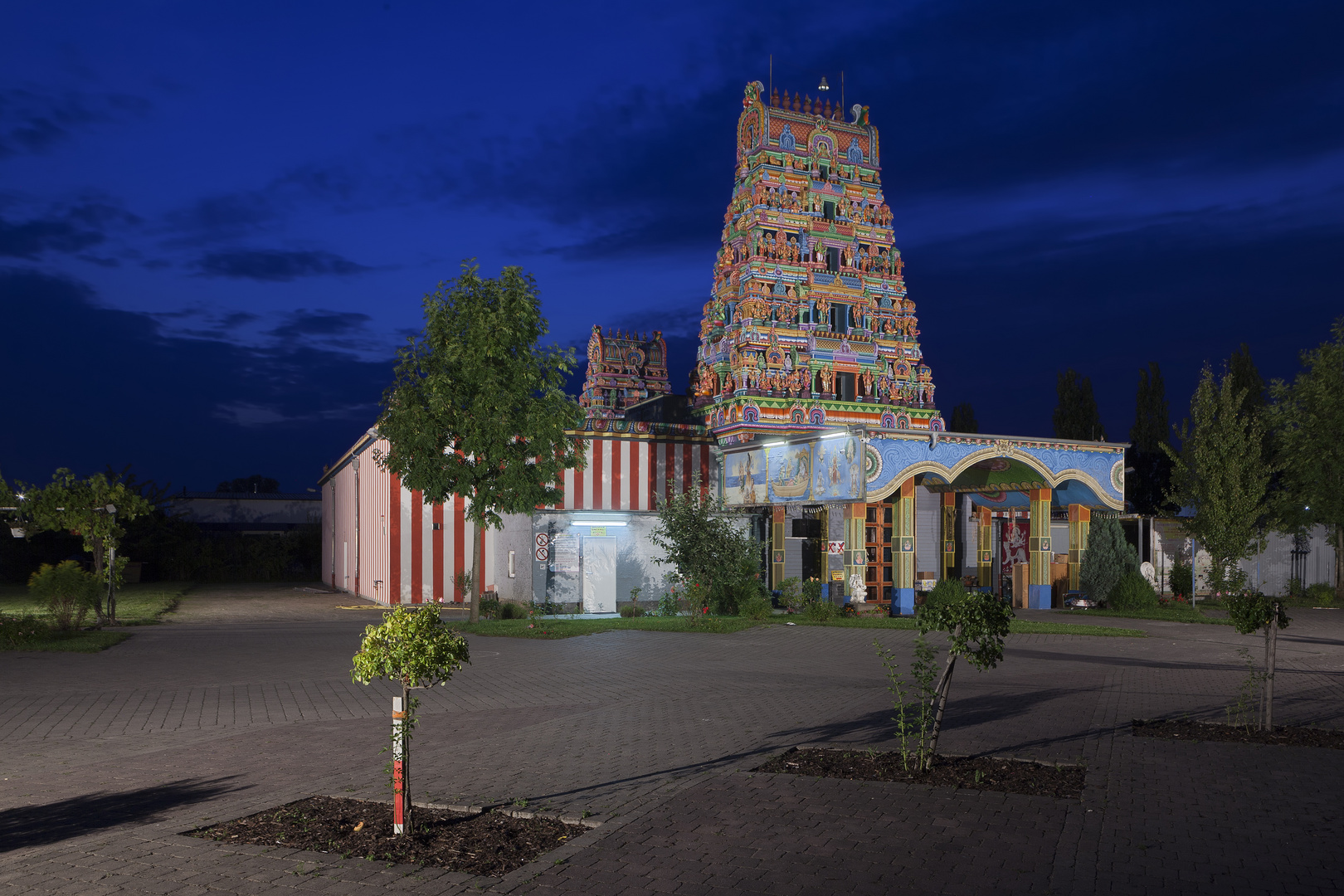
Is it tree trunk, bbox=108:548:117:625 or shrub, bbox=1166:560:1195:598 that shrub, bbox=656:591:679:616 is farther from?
shrub, bbox=1166:560:1195:598

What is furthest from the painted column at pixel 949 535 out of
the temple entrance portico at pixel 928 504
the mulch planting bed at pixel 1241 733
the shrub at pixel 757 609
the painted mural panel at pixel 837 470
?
the mulch planting bed at pixel 1241 733

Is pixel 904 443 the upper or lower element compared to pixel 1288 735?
upper

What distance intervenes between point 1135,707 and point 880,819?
622cm

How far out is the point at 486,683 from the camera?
14.1 meters

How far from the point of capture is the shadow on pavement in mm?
6766

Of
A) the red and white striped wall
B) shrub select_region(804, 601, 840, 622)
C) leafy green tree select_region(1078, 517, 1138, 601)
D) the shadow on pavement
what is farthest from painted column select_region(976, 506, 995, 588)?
the shadow on pavement

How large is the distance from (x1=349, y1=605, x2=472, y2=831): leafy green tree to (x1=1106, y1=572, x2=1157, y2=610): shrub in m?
25.5

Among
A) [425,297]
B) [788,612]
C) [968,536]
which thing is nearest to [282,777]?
[425,297]

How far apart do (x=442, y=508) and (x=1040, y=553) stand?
16737 mm

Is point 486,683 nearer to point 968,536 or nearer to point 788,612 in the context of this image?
point 788,612

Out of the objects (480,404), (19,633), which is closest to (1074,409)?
(480,404)

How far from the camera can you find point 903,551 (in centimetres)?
2647

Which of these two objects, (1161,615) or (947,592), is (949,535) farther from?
(947,592)

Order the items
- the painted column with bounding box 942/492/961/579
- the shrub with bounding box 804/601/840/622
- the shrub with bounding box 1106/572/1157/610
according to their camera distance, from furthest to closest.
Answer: the painted column with bounding box 942/492/961/579 → the shrub with bounding box 1106/572/1157/610 → the shrub with bounding box 804/601/840/622
